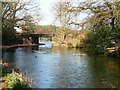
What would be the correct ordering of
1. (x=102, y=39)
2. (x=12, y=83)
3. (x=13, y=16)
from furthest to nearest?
(x=13, y=16)
(x=102, y=39)
(x=12, y=83)

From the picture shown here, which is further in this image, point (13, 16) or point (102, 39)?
point (13, 16)

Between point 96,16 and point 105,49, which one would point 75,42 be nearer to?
point 105,49

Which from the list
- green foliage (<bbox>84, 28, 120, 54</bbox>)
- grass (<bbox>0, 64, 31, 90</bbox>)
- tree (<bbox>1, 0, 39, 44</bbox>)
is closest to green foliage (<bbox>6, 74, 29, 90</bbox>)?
grass (<bbox>0, 64, 31, 90</bbox>)

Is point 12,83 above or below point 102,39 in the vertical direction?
below

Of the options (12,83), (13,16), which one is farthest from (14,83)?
(13,16)

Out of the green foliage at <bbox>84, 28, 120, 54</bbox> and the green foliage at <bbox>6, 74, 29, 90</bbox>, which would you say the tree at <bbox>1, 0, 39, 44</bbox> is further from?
the green foliage at <bbox>6, 74, 29, 90</bbox>

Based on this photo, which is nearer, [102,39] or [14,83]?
[14,83]

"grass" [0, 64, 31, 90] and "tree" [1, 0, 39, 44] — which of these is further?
"tree" [1, 0, 39, 44]

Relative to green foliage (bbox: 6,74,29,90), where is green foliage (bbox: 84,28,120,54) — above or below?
above

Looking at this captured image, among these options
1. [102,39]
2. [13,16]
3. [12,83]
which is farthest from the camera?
[13,16]

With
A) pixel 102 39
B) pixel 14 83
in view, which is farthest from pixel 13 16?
pixel 14 83

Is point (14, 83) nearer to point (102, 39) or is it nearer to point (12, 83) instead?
point (12, 83)

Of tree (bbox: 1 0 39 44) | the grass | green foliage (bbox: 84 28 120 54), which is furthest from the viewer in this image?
tree (bbox: 1 0 39 44)

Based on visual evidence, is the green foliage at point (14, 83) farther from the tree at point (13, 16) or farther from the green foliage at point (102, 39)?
the tree at point (13, 16)
